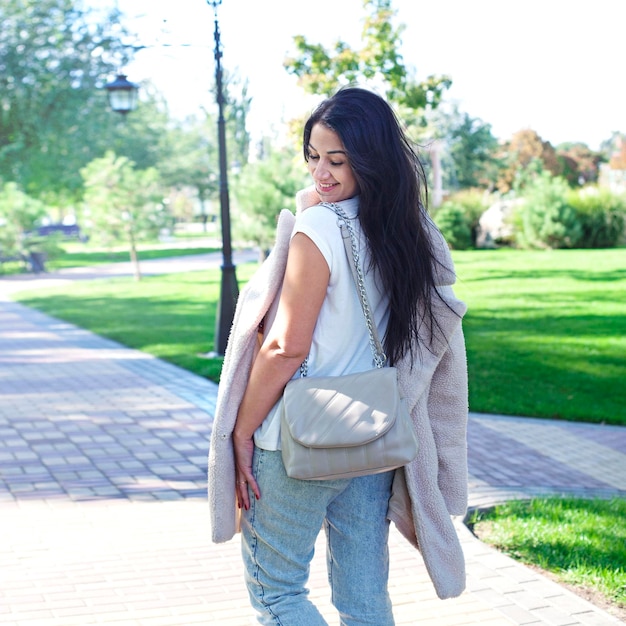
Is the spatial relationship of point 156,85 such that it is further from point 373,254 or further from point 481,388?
point 373,254

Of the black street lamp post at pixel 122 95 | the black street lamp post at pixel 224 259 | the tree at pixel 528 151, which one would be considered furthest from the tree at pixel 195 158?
the black street lamp post at pixel 224 259

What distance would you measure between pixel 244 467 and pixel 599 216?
1217 inches

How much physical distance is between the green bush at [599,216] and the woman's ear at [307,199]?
30.2 m

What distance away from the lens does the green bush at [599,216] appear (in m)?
31.3

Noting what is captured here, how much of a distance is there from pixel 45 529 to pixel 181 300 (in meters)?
14.0

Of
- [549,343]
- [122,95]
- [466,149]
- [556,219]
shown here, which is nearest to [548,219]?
[556,219]

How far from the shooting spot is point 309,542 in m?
2.27

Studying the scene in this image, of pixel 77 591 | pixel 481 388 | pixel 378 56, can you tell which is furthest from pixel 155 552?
pixel 378 56

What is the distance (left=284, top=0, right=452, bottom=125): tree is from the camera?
54.5 ft

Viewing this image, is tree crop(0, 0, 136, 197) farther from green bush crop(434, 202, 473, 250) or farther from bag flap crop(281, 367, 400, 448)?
bag flap crop(281, 367, 400, 448)

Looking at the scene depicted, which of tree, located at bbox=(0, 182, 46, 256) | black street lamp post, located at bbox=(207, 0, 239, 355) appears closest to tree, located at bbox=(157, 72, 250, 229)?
tree, located at bbox=(0, 182, 46, 256)

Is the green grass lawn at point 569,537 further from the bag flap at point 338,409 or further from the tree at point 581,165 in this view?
the tree at point 581,165

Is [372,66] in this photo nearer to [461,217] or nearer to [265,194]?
[265,194]

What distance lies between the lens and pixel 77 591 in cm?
384
